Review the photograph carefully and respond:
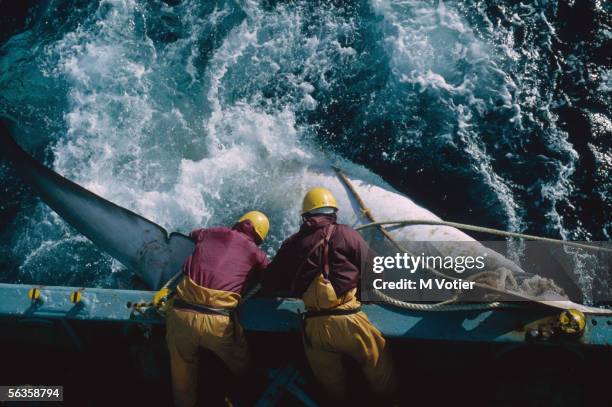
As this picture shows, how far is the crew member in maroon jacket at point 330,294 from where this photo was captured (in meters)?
2.95

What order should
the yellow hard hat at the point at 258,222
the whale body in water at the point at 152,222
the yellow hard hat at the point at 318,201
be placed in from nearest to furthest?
the yellow hard hat at the point at 318,201, the yellow hard hat at the point at 258,222, the whale body in water at the point at 152,222

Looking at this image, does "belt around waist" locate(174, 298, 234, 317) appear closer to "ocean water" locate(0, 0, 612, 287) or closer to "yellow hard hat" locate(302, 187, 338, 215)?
"yellow hard hat" locate(302, 187, 338, 215)

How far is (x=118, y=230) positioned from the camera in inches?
176

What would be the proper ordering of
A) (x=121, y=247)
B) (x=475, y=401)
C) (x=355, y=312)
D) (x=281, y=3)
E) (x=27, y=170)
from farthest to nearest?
(x=281, y=3) < (x=27, y=170) < (x=121, y=247) < (x=475, y=401) < (x=355, y=312)

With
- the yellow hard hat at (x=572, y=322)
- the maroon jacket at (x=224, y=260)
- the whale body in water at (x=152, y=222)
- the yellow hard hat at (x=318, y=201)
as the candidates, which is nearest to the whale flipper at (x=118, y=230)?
the whale body in water at (x=152, y=222)

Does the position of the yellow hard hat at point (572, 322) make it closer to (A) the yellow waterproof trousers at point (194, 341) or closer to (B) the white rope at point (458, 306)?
(B) the white rope at point (458, 306)

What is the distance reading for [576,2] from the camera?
17.7ft

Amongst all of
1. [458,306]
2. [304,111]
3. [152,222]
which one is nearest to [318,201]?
[458,306]

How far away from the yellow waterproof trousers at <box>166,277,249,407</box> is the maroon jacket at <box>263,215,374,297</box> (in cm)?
58

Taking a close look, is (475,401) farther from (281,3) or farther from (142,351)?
(281,3)

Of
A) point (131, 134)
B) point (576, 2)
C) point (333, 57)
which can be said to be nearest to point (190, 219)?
point (131, 134)

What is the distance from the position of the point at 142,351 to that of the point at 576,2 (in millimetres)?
6640

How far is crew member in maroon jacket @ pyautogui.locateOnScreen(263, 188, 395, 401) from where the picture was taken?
2.95 metres

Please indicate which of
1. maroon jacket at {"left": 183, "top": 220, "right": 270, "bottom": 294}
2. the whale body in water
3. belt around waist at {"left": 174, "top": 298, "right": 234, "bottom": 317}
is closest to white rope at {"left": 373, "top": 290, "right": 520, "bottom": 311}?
the whale body in water
